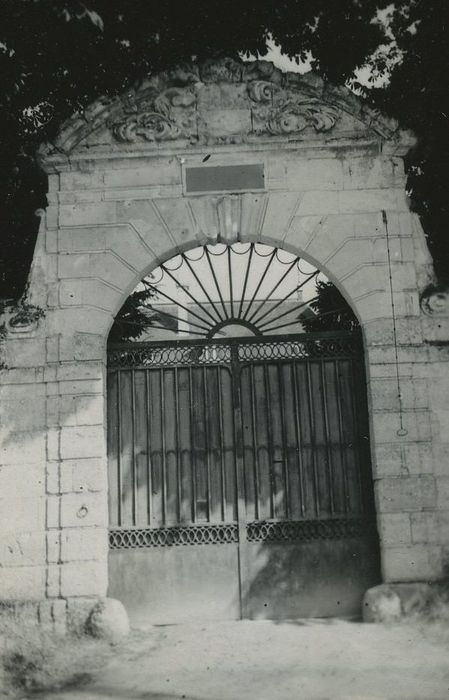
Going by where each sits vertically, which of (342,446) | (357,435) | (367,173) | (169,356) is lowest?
(342,446)

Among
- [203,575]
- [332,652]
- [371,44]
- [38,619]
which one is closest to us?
[332,652]

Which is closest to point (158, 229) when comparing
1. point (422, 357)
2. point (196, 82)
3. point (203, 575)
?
point (196, 82)

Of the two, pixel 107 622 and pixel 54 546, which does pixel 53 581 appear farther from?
pixel 107 622

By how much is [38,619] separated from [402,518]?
3357 millimetres

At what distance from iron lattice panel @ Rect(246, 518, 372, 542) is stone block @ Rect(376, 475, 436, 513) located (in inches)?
16.9

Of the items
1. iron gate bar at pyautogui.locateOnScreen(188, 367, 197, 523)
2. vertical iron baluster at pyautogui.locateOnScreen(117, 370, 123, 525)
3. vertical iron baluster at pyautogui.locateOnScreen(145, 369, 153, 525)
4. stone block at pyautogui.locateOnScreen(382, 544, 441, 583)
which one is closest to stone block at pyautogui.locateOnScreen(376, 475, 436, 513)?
stone block at pyautogui.locateOnScreen(382, 544, 441, 583)

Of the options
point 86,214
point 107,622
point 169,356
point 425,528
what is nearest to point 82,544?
point 107,622

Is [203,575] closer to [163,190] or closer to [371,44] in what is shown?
[163,190]

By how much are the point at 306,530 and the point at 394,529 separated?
0.85 m

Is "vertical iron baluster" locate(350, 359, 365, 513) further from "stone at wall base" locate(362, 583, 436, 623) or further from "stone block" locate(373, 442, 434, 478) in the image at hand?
"stone at wall base" locate(362, 583, 436, 623)

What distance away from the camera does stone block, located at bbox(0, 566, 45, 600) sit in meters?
6.39

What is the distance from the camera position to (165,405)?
715cm

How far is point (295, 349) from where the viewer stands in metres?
7.26

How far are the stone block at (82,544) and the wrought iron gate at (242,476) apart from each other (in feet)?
1.29
